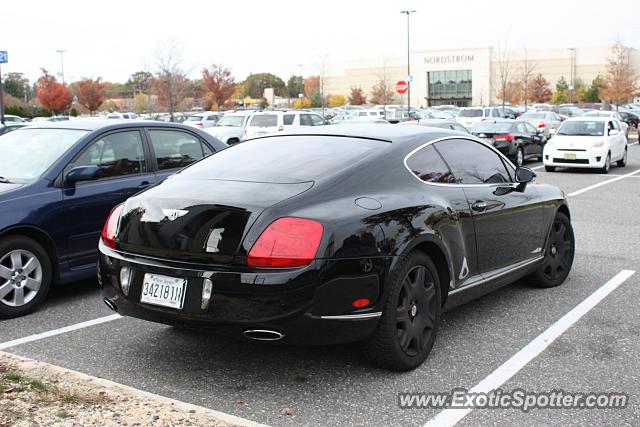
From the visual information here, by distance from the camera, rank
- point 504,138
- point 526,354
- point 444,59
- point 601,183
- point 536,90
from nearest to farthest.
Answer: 1. point 526,354
2. point 601,183
3. point 504,138
4. point 536,90
5. point 444,59

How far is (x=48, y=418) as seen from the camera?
356 cm

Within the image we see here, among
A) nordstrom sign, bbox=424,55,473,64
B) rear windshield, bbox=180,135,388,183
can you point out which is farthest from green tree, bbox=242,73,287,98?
rear windshield, bbox=180,135,388,183

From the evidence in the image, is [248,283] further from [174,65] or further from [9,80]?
[9,80]

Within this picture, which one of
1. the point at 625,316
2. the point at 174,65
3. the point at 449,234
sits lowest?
the point at 625,316

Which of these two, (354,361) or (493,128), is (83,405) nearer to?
(354,361)

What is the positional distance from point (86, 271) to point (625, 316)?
4.49 meters

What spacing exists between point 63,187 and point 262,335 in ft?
9.86

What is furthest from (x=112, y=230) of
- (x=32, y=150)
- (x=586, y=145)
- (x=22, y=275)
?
(x=586, y=145)

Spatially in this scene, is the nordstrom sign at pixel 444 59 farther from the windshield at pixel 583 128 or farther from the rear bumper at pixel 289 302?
the rear bumper at pixel 289 302

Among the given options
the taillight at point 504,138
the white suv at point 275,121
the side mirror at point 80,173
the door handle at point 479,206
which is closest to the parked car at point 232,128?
the white suv at point 275,121

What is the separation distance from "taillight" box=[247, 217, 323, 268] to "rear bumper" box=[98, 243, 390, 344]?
0.18 ft

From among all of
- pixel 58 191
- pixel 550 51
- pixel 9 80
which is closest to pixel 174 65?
pixel 58 191

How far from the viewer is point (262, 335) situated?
157 inches

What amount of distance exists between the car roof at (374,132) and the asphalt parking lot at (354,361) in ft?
4.77
